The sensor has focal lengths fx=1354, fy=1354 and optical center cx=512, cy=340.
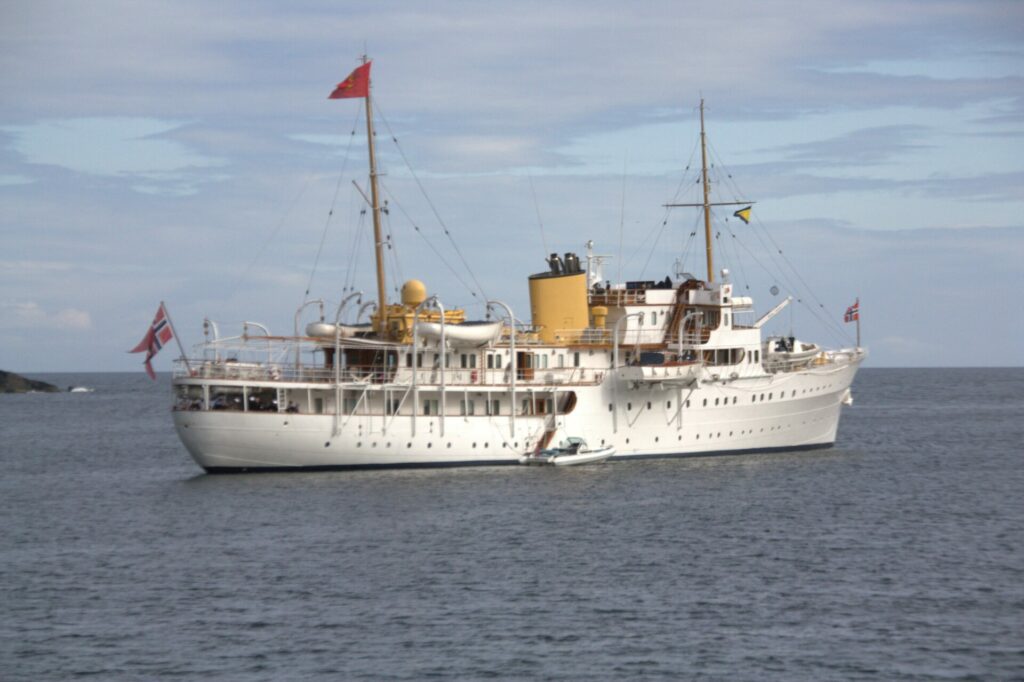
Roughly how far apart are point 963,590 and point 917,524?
9552 millimetres

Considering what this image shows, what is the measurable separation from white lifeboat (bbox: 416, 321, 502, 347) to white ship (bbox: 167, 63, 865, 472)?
0.21ft

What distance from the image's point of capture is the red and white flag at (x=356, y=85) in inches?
2128

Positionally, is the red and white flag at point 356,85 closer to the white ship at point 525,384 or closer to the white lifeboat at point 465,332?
the white ship at point 525,384

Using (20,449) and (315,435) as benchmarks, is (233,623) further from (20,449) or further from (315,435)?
(20,449)

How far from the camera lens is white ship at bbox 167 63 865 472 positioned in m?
50.6

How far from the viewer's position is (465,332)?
169ft

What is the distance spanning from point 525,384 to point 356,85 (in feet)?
45.0

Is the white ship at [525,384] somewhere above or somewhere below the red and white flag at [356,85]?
below

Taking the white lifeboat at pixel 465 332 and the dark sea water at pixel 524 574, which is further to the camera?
the white lifeboat at pixel 465 332

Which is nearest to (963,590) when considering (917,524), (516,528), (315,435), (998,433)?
(917,524)

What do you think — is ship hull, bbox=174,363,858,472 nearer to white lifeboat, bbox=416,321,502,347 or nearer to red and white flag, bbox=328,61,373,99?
white lifeboat, bbox=416,321,502,347

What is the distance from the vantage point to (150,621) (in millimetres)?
29938

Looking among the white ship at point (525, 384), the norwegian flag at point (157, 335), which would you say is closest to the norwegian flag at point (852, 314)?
the white ship at point (525, 384)

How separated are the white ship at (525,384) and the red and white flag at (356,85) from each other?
94cm
